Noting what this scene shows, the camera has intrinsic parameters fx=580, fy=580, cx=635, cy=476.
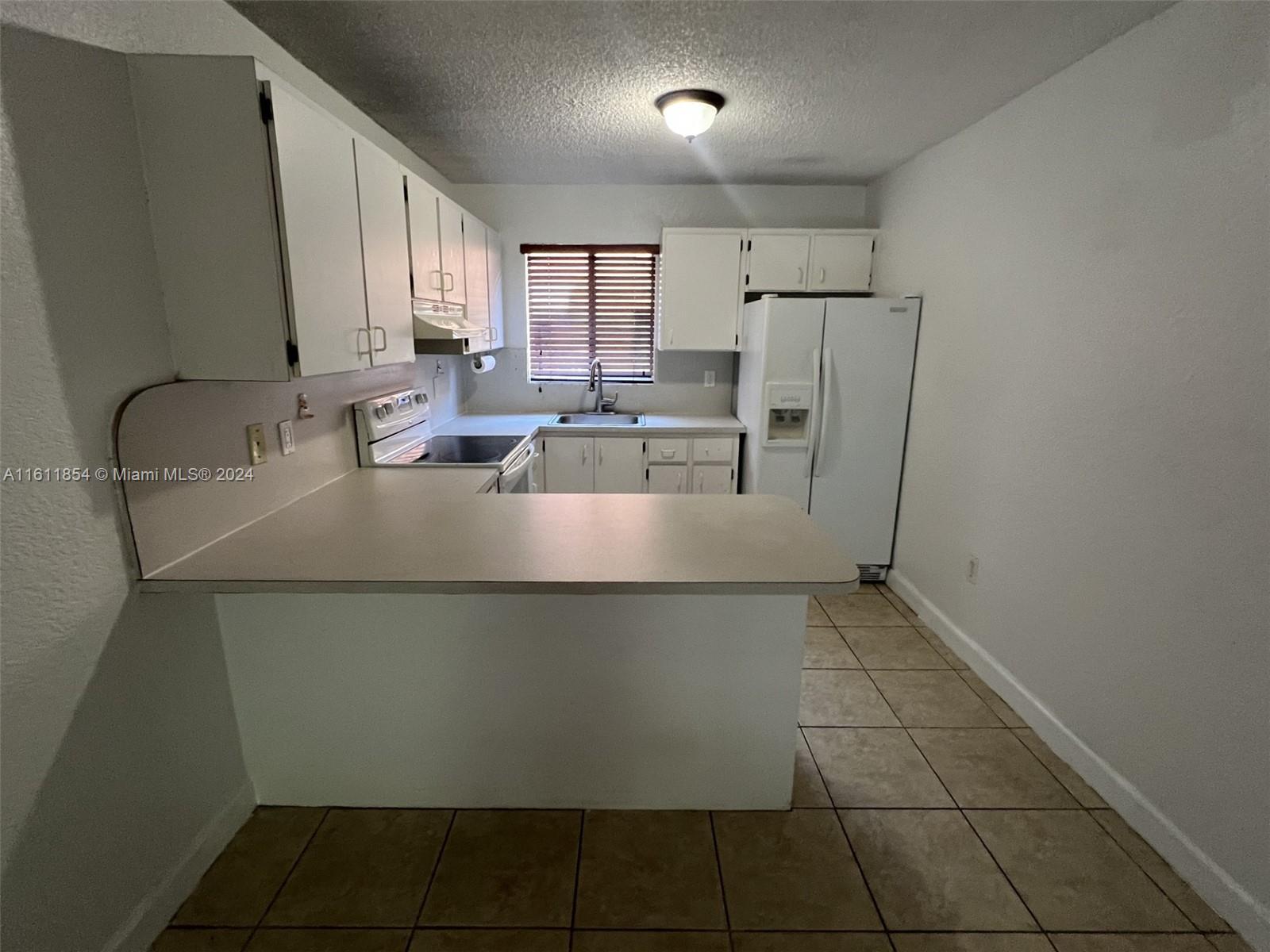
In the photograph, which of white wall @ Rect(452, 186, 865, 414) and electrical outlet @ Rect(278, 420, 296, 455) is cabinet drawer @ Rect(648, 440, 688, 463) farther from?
electrical outlet @ Rect(278, 420, 296, 455)

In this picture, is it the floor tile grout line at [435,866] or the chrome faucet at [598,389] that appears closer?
the floor tile grout line at [435,866]

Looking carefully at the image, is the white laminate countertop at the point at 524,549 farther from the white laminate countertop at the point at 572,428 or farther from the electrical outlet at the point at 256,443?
the white laminate countertop at the point at 572,428

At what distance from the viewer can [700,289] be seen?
12.7 ft

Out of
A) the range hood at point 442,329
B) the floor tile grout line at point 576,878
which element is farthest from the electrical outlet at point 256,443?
the floor tile grout line at point 576,878

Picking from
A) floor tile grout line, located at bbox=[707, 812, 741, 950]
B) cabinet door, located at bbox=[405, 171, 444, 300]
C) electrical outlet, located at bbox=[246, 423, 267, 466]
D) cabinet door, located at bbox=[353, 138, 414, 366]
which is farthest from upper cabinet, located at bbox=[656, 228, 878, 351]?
floor tile grout line, located at bbox=[707, 812, 741, 950]

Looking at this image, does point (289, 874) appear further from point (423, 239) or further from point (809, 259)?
point (809, 259)

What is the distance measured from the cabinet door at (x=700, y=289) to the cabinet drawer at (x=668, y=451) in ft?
2.26

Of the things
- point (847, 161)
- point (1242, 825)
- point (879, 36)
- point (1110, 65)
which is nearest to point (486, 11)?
point (879, 36)

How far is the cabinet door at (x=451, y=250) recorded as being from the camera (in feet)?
8.78

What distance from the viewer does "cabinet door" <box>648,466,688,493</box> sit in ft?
12.4

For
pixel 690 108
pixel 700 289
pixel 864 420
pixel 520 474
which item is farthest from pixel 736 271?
pixel 520 474

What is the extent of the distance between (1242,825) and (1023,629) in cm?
89

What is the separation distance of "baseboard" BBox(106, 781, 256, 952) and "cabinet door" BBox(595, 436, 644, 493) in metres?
2.41

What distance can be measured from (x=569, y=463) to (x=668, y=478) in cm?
65
